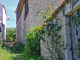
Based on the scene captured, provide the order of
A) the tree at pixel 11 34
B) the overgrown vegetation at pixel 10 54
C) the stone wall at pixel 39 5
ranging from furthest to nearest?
the tree at pixel 11 34, the stone wall at pixel 39 5, the overgrown vegetation at pixel 10 54

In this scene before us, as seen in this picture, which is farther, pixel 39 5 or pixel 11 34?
pixel 11 34

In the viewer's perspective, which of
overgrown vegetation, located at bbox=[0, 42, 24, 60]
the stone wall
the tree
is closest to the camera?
overgrown vegetation, located at bbox=[0, 42, 24, 60]

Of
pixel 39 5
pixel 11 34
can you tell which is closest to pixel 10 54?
pixel 39 5

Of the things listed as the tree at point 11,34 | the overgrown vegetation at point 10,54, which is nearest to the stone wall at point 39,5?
the overgrown vegetation at point 10,54

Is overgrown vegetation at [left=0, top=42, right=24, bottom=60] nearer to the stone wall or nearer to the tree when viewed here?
the stone wall

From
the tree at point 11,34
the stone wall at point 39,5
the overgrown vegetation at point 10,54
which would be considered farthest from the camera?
the tree at point 11,34

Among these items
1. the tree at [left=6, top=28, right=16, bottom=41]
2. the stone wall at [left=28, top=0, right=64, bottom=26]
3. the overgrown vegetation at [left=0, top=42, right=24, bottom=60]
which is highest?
the stone wall at [left=28, top=0, right=64, bottom=26]

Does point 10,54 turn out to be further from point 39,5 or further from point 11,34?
point 11,34

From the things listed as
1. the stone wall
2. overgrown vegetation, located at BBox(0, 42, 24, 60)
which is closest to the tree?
overgrown vegetation, located at BBox(0, 42, 24, 60)

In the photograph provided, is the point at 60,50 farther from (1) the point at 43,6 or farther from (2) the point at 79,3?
(1) the point at 43,6

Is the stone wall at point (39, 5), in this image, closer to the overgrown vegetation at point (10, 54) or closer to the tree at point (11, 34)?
the overgrown vegetation at point (10, 54)

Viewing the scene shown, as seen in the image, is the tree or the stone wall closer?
the stone wall

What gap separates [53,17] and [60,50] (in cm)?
159

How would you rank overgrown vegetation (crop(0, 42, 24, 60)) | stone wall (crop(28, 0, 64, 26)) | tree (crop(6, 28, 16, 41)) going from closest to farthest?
1. overgrown vegetation (crop(0, 42, 24, 60))
2. stone wall (crop(28, 0, 64, 26))
3. tree (crop(6, 28, 16, 41))
